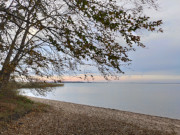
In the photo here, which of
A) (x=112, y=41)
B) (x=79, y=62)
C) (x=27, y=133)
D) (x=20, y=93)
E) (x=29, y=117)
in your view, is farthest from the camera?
(x=20, y=93)

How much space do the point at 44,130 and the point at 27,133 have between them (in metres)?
0.68

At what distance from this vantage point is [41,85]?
6.79m

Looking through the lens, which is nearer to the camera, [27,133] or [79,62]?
[79,62]

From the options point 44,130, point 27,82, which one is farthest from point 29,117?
point 27,82

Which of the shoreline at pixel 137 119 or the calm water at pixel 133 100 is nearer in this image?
the shoreline at pixel 137 119

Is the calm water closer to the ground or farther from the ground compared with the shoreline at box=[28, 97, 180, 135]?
closer to the ground

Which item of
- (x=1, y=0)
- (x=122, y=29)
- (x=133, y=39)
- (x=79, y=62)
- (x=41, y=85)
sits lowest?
(x=41, y=85)

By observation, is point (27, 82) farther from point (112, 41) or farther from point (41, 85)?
point (112, 41)

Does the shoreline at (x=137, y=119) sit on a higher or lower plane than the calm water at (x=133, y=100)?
higher

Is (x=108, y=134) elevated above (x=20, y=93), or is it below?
below

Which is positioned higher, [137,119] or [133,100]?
[137,119]

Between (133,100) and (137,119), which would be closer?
(137,119)

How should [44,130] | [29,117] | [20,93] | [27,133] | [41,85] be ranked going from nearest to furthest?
[27,133] → [44,130] → [41,85] → [29,117] → [20,93]

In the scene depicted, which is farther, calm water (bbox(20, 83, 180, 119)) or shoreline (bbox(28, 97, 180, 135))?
calm water (bbox(20, 83, 180, 119))
